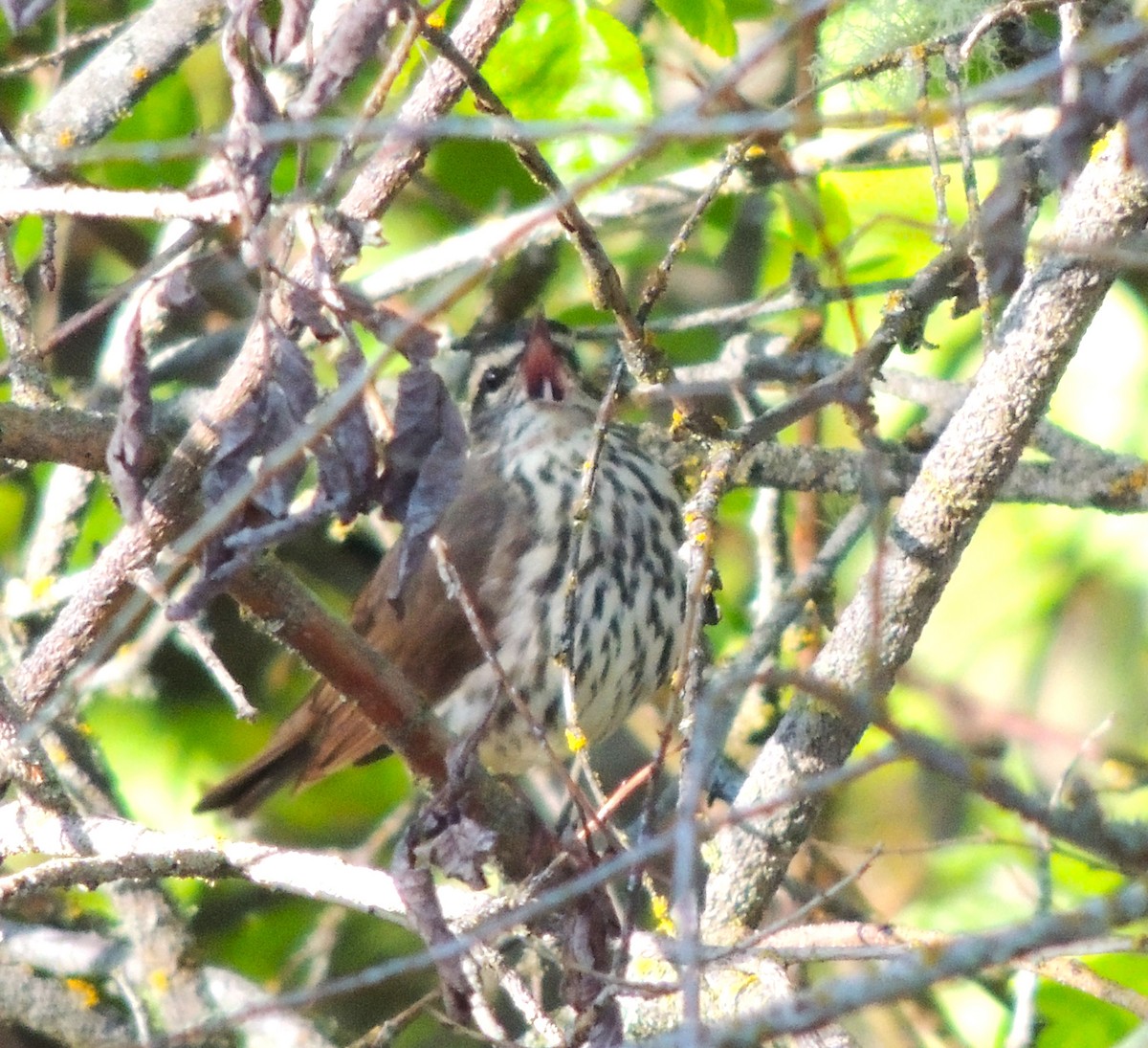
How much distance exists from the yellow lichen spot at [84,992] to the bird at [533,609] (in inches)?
20.9

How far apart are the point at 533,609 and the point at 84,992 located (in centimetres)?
123

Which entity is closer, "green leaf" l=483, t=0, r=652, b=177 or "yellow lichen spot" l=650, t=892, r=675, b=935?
"yellow lichen spot" l=650, t=892, r=675, b=935

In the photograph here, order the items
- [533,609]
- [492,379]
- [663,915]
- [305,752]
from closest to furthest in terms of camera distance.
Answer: [663,915], [533,609], [305,752], [492,379]

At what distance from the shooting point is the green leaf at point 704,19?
3152mm

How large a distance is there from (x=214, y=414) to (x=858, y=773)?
97cm

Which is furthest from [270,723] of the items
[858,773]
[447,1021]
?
[858,773]

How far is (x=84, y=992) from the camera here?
3609 millimetres

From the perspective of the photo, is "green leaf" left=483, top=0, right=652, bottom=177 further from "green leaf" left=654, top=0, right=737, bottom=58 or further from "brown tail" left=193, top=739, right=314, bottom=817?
"brown tail" left=193, top=739, right=314, bottom=817

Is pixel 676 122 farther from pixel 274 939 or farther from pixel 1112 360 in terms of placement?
pixel 274 939

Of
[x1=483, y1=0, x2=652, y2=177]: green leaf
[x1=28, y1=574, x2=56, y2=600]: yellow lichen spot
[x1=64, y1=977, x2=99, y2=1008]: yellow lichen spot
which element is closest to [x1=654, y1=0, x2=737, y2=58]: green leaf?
[x1=483, y1=0, x2=652, y2=177]: green leaf

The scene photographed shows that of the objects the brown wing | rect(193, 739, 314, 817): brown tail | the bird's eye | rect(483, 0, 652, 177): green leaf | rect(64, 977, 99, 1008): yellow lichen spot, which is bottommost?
rect(64, 977, 99, 1008): yellow lichen spot

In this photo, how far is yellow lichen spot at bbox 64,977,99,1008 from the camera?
359 cm

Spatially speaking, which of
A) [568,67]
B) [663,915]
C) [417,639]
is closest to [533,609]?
[417,639]

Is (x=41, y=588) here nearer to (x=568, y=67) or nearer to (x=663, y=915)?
(x=568, y=67)
